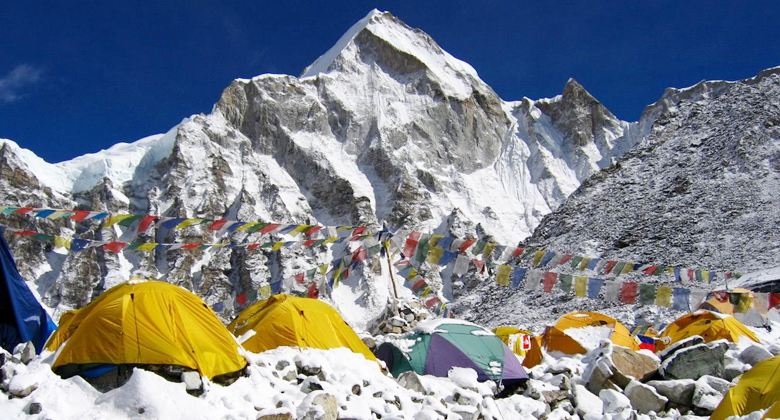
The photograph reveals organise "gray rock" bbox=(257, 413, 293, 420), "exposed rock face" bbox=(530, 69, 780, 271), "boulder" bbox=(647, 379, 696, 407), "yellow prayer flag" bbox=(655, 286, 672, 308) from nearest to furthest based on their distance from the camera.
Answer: "gray rock" bbox=(257, 413, 293, 420) → "boulder" bbox=(647, 379, 696, 407) → "yellow prayer flag" bbox=(655, 286, 672, 308) → "exposed rock face" bbox=(530, 69, 780, 271)

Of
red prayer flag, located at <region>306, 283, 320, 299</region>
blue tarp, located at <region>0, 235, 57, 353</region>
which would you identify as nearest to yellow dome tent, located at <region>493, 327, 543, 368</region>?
red prayer flag, located at <region>306, 283, 320, 299</region>

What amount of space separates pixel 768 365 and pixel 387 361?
672 cm

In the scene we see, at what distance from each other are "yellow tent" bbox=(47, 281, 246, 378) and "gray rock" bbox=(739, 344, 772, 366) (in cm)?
967

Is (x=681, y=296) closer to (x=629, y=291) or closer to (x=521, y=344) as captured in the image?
(x=629, y=291)

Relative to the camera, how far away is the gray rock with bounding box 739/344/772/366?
11.9 m

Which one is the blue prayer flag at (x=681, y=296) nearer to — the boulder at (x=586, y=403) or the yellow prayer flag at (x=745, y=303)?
the yellow prayer flag at (x=745, y=303)

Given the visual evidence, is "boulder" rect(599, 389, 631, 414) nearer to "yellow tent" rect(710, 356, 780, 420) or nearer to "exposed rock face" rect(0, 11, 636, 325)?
"yellow tent" rect(710, 356, 780, 420)

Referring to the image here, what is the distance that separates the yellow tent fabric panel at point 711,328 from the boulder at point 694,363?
183 inches

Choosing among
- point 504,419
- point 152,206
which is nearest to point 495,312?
point 504,419

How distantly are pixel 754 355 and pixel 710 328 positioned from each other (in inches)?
189

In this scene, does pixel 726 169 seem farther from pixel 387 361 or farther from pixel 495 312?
pixel 387 361

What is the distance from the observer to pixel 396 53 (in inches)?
5290

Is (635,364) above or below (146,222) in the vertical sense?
below

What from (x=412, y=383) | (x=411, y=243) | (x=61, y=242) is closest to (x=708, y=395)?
(x=412, y=383)
